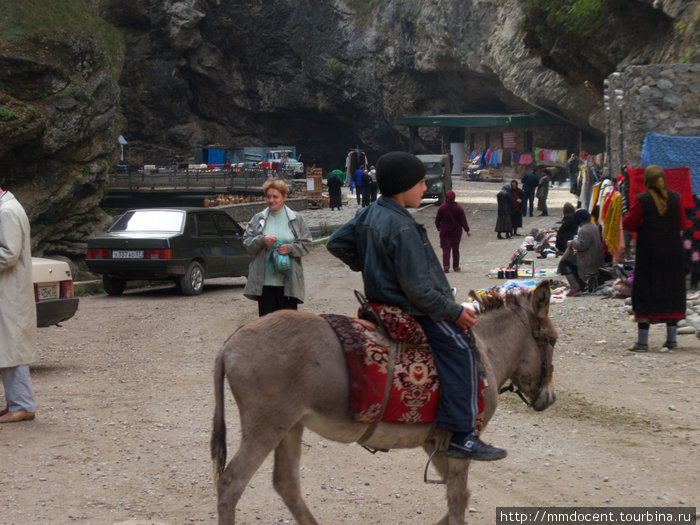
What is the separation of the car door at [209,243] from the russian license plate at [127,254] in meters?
1.24

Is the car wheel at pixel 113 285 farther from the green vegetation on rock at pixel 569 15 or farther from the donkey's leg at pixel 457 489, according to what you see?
the green vegetation on rock at pixel 569 15

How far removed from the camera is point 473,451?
13.6ft

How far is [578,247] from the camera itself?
14.3m

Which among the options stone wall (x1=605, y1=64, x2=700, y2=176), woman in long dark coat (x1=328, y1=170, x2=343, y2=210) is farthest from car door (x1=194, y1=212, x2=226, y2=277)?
woman in long dark coat (x1=328, y1=170, x2=343, y2=210)

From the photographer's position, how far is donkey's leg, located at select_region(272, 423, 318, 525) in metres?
4.34

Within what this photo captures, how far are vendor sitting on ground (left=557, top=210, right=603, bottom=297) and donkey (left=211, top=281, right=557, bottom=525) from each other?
1044cm

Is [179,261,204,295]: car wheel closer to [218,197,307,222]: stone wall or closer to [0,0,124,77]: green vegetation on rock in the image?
[218,197,307,222]: stone wall

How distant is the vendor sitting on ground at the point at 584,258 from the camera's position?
14.4 metres

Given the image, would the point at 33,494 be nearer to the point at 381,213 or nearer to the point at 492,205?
the point at 381,213

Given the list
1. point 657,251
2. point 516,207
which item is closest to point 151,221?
point 657,251

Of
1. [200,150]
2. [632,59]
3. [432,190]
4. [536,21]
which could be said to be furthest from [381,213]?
[200,150]

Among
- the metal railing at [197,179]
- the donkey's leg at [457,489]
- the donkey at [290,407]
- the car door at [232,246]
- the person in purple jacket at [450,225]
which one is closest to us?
the donkey at [290,407]

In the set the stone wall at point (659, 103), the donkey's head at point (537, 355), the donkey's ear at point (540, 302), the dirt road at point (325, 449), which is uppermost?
the stone wall at point (659, 103)

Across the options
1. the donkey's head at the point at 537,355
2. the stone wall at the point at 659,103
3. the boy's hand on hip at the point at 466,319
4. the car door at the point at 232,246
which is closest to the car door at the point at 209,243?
the car door at the point at 232,246
